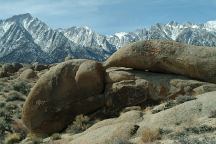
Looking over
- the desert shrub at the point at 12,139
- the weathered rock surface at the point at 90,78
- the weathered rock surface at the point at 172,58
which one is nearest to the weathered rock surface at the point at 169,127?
the weathered rock surface at the point at 172,58

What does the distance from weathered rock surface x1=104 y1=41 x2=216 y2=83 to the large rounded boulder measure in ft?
9.89

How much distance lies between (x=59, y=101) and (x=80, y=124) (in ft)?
7.87

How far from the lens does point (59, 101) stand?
29969 mm

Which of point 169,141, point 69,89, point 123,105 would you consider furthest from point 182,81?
point 169,141

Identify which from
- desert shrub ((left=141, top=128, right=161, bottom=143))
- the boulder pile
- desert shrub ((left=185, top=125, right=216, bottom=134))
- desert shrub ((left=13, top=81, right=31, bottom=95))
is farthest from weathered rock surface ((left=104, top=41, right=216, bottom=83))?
desert shrub ((left=13, top=81, right=31, bottom=95))

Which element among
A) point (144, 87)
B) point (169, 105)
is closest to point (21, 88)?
point (144, 87)

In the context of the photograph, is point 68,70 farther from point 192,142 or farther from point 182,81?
point 192,142

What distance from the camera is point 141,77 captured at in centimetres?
2981

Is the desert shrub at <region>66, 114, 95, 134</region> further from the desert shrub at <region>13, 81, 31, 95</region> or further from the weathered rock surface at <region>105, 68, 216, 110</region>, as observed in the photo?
the desert shrub at <region>13, 81, 31, 95</region>

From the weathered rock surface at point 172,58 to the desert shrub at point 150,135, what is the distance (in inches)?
392

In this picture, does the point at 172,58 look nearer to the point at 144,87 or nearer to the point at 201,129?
the point at 144,87

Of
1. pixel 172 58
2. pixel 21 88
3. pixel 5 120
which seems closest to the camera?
pixel 172 58

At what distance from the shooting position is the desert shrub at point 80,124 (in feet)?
92.3

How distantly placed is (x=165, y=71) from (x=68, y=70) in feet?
19.2
